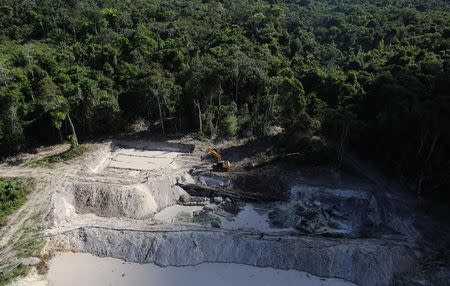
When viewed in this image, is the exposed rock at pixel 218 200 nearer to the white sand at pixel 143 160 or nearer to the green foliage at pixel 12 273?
the white sand at pixel 143 160

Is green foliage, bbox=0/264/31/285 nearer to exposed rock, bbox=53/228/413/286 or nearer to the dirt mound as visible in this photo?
exposed rock, bbox=53/228/413/286

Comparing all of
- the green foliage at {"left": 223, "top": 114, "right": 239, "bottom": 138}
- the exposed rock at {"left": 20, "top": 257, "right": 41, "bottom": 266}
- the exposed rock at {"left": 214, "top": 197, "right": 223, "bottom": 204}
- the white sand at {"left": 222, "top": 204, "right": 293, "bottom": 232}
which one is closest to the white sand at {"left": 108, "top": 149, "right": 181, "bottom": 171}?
the green foliage at {"left": 223, "top": 114, "right": 239, "bottom": 138}

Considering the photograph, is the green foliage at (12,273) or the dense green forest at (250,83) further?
the dense green forest at (250,83)

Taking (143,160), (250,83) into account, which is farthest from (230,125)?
(143,160)

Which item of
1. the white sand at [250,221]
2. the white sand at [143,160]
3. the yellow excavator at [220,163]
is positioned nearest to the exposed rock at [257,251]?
the white sand at [250,221]

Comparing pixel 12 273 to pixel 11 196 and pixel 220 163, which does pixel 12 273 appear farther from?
pixel 220 163

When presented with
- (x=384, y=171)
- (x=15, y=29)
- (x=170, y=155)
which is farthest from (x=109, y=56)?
(x=384, y=171)

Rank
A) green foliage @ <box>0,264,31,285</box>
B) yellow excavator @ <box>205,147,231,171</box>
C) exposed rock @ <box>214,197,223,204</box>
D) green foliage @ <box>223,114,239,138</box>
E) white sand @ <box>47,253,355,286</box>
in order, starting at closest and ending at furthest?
1. green foliage @ <box>0,264,31,285</box>
2. white sand @ <box>47,253,355,286</box>
3. exposed rock @ <box>214,197,223,204</box>
4. yellow excavator @ <box>205,147,231,171</box>
5. green foliage @ <box>223,114,239,138</box>
